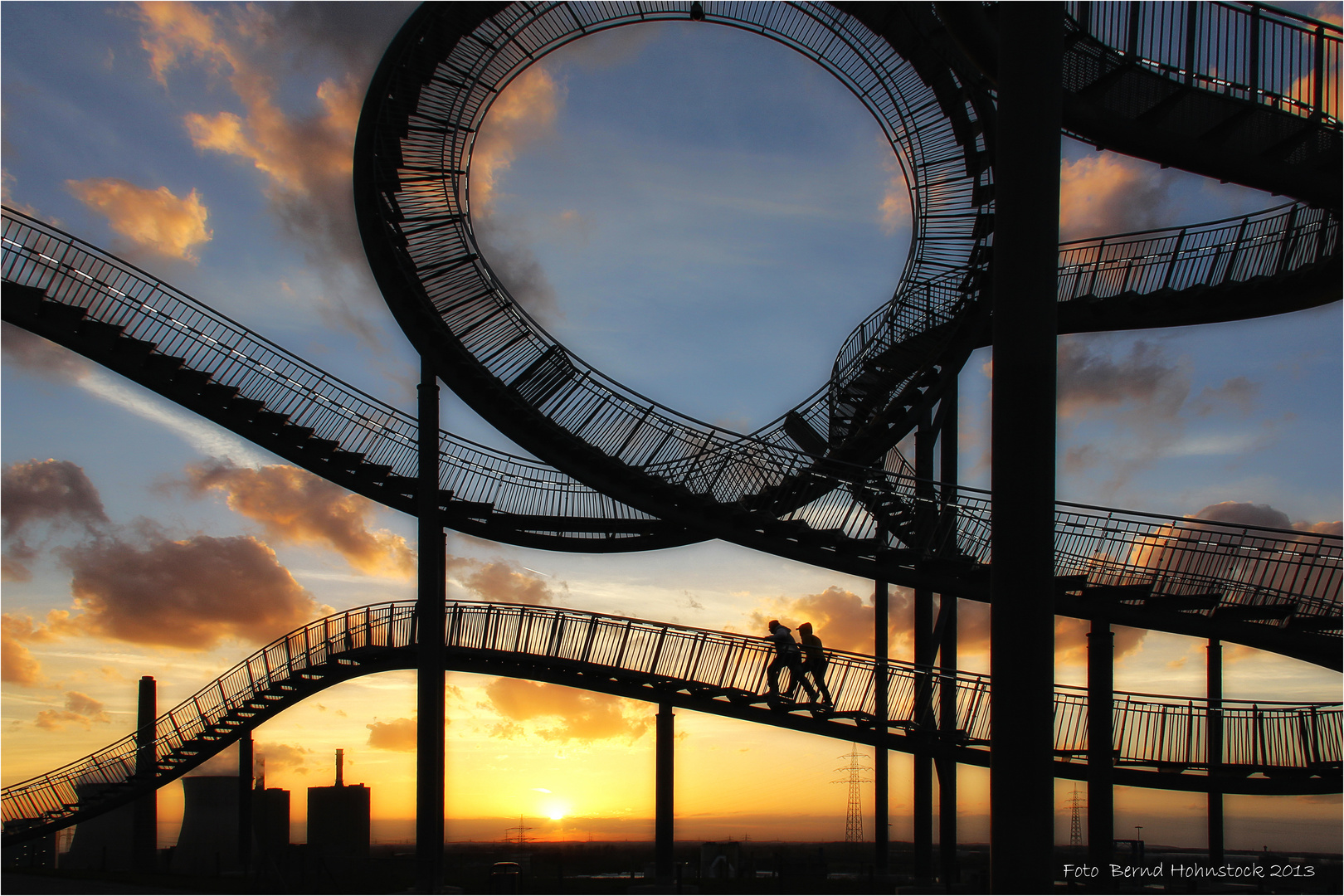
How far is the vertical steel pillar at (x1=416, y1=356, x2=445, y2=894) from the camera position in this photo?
1664 centimetres

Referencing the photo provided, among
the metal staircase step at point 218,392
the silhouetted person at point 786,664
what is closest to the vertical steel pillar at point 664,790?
the silhouetted person at point 786,664

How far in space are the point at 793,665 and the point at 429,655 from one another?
602 centimetres

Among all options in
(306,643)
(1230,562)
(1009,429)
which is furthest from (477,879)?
(1009,429)

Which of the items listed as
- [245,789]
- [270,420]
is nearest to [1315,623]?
[270,420]

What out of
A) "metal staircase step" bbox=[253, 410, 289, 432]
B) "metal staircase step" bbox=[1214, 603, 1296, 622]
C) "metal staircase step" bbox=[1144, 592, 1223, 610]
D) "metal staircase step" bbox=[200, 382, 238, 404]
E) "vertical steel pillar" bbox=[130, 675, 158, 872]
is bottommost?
"vertical steel pillar" bbox=[130, 675, 158, 872]

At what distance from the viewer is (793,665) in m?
16.3

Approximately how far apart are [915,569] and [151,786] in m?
17.1

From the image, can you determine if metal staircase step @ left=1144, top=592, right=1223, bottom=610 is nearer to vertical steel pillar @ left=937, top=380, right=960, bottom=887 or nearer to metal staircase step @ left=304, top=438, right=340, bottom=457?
vertical steel pillar @ left=937, top=380, right=960, bottom=887

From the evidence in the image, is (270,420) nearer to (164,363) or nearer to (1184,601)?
(164,363)

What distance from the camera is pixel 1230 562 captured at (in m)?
13.4

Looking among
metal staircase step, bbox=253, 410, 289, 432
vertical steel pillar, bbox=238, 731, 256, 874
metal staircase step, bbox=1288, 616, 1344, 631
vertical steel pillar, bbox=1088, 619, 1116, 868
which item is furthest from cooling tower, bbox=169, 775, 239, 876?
metal staircase step, bbox=1288, 616, 1344, 631

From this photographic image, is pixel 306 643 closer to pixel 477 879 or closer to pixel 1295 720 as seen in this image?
pixel 477 879

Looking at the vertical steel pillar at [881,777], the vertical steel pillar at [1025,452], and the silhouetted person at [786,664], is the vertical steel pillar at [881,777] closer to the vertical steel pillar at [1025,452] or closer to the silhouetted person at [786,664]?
the silhouetted person at [786,664]

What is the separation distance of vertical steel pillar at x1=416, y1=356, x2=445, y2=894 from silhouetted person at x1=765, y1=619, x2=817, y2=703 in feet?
18.1
